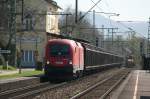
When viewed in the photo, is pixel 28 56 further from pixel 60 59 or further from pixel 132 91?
pixel 132 91

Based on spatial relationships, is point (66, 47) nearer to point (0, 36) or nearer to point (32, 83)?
point (32, 83)

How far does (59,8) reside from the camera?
98.8 meters

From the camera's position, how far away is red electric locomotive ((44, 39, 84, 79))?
121 ft

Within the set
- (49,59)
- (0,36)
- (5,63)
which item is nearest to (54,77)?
(49,59)

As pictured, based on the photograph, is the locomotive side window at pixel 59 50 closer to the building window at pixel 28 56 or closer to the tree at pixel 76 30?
the tree at pixel 76 30

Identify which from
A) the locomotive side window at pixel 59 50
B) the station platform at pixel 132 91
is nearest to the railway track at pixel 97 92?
the station platform at pixel 132 91

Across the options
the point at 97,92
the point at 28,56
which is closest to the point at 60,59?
the point at 97,92

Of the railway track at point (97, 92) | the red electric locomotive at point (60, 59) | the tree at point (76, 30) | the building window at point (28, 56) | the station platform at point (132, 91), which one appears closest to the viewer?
the railway track at point (97, 92)

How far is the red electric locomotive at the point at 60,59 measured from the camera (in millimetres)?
36938

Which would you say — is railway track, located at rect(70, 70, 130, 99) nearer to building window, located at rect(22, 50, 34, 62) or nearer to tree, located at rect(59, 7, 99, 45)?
tree, located at rect(59, 7, 99, 45)

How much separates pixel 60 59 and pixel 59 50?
0.75 metres

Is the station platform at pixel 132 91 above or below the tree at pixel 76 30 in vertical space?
below

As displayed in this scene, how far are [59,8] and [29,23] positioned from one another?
16.6 m

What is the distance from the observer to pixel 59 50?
37562 mm
